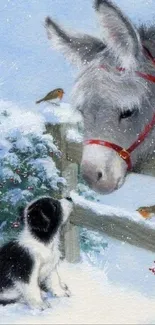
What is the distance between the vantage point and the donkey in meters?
1.30

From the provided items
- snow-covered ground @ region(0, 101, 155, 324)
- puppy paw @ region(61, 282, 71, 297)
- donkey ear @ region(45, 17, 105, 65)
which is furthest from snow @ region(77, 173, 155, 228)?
donkey ear @ region(45, 17, 105, 65)

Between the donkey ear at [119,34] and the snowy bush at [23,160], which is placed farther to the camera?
the snowy bush at [23,160]

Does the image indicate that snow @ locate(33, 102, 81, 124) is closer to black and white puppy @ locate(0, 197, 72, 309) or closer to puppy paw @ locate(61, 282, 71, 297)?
black and white puppy @ locate(0, 197, 72, 309)

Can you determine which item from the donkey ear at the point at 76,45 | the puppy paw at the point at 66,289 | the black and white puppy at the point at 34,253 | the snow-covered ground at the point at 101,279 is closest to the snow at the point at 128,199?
the snow-covered ground at the point at 101,279

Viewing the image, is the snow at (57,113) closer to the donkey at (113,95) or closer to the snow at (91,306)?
the donkey at (113,95)

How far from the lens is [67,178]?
1.53 metres

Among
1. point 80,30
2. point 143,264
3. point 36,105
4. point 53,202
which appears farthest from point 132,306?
point 80,30

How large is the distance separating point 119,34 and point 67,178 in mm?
452

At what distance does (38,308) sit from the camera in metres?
1.46

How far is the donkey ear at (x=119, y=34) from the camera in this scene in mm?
1252

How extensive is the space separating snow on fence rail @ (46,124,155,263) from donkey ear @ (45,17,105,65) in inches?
7.8

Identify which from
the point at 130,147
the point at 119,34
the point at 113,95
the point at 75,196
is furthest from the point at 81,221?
the point at 119,34

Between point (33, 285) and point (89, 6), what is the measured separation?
0.78 metres

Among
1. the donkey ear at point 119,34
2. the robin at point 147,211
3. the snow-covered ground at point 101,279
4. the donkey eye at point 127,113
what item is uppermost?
the donkey ear at point 119,34
